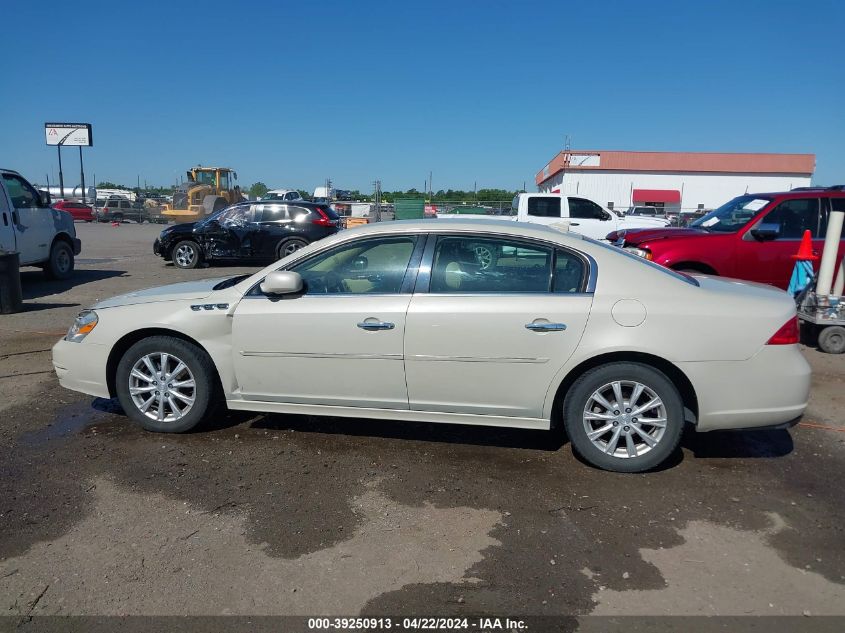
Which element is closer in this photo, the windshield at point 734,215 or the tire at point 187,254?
the windshield at point 734,215

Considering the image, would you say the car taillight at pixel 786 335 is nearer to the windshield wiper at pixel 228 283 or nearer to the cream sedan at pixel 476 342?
the cream sedan at pixel 476 342

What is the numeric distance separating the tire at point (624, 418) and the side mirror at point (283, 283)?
189cm

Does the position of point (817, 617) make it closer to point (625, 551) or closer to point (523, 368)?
point (625, 551)

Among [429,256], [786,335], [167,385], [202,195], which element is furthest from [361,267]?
[202,195]

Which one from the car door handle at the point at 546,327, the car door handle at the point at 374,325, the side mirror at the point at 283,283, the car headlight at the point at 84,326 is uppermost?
the side mirror at the point at 283,283

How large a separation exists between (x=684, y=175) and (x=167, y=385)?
70.4 m

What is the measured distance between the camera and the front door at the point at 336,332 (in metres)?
4.04

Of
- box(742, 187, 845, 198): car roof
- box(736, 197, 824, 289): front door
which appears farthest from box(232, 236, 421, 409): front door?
box(742, 187, 845, 198): car roof

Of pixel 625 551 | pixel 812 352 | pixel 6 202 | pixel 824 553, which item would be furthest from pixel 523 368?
pixel 6 202

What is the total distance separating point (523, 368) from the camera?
3.89 m

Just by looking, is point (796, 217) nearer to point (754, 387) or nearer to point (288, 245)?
point (754, 387)

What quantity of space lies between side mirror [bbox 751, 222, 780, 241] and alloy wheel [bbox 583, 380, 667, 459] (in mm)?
5405

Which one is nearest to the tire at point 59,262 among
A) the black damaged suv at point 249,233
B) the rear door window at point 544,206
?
the black damaged suv at point 249,233

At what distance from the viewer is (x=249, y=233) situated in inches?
591
